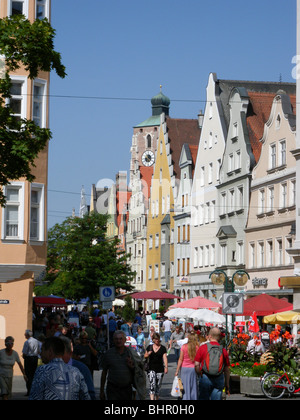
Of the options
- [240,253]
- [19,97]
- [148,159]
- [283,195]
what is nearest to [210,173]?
[240,253]

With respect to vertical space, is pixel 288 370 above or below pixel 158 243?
below

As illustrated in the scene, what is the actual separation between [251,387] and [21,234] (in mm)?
11442

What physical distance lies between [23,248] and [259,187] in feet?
95.0

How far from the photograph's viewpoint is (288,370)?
71.7 ft

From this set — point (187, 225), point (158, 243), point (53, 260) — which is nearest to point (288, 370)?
point (187, 225)

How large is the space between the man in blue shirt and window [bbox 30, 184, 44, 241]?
77.0 ft

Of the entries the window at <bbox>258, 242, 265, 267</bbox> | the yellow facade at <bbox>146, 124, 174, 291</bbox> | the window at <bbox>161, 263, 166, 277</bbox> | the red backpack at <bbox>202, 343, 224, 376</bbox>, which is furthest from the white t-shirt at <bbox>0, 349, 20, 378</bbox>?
the window at <bbox>161, 263, 166, 277</bbox>

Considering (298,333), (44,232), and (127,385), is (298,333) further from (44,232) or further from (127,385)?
(127,385)

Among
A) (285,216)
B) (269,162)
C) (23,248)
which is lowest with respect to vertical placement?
(23,248)

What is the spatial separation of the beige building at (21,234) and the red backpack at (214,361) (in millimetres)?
16684

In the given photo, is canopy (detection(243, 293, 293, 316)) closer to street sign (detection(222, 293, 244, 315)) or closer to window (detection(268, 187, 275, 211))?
street sign (detection(222, 293, 244, 315))

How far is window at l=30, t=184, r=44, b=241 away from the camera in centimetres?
3147

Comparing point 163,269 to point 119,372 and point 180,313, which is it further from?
point 119,372
